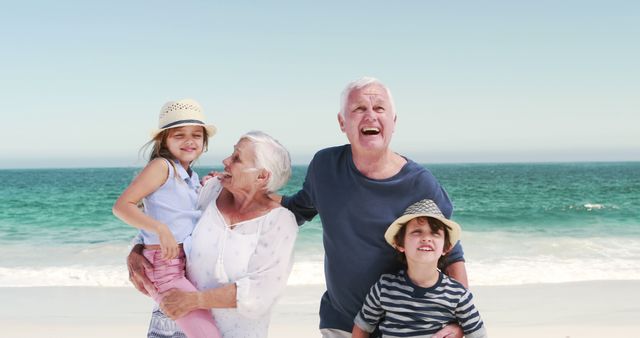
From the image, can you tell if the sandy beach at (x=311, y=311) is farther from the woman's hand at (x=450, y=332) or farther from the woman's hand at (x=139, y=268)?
the woman's hand at (x=450, y=332)

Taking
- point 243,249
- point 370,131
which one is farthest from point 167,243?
point 370,131

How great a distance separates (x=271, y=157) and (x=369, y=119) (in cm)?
41

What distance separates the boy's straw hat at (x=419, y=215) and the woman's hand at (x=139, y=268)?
986 millimetres

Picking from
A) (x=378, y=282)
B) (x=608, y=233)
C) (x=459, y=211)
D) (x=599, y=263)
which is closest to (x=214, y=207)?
(x=378, y=282)

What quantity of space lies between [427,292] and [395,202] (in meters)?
0.37

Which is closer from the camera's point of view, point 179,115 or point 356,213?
point 356,213

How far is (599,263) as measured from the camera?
1004 cm

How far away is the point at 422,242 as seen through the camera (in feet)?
8.02

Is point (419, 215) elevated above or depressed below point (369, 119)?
below

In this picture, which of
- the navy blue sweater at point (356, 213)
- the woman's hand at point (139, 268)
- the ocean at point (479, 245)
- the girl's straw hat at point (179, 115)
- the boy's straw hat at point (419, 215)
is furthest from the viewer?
the ocean at point (479, 245)

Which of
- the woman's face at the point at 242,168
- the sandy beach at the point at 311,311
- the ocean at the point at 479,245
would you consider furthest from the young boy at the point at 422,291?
the sandy beach at the point at 311,311

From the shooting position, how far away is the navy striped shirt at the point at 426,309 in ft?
7.98

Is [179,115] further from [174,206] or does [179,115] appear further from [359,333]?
[359,333]

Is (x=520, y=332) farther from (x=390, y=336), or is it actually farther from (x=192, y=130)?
(x=192, y=130)
